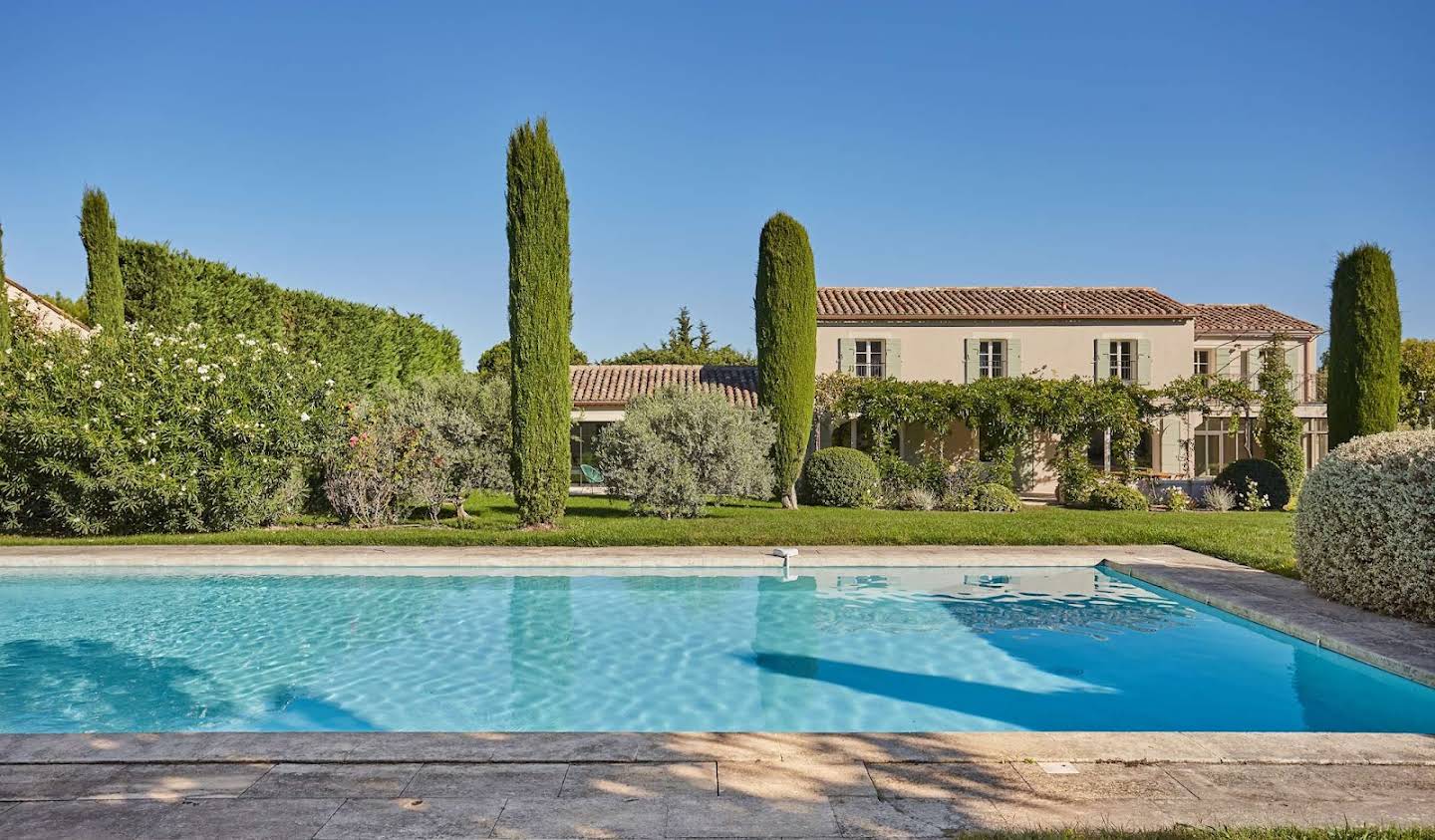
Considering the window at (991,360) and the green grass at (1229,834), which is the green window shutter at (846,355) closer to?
the window at (991,360)

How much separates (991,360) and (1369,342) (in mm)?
8286

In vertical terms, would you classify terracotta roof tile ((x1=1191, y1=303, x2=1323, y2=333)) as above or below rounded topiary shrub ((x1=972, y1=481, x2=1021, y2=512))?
above

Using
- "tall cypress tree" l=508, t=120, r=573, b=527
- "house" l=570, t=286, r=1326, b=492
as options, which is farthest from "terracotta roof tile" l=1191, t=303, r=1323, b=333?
"tall cypress tree" l=508, t=120, r=573, b=527

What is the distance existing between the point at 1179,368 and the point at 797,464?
12085 millimetres

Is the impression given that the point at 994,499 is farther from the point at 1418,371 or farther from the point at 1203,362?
the point at 1418,371

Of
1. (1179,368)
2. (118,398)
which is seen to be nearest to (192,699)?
(118,398)

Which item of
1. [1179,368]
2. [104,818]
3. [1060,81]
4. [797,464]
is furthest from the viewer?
[1179,368]

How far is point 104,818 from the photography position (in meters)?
3.45

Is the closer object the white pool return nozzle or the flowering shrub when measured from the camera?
the white pool return nozzle

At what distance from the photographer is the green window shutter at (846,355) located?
23.0m

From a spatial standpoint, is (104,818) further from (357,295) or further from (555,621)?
(357,295)

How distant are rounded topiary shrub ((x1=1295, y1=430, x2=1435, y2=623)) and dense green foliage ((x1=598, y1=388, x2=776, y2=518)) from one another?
891 centimetres

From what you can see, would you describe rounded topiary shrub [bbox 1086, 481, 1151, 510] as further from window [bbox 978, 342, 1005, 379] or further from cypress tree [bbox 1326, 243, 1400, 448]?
window [bbox 978, 342, 1005, 379]

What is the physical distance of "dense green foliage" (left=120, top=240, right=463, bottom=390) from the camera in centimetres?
1573
